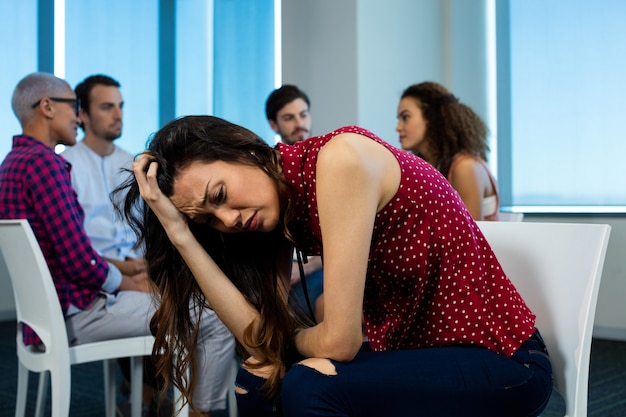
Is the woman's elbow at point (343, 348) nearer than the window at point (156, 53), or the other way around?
the woman's elbow at point (343, 348)

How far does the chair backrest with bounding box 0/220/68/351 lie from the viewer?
188cm

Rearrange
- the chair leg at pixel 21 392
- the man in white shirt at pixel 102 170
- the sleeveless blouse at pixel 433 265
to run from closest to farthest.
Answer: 1. the sleeveless blouse at pixel 433 265
2. the chair leg at pixel 21 392
3. the man in white shirt at pixel 102 170

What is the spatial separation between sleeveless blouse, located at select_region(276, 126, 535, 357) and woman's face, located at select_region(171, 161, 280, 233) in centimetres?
6

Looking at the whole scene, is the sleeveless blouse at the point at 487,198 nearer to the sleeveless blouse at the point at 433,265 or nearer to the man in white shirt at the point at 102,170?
the man in white shirt at the point at 102,170

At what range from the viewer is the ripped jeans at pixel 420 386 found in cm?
113

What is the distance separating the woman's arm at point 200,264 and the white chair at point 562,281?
0.56 metres

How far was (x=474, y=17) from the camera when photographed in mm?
5188

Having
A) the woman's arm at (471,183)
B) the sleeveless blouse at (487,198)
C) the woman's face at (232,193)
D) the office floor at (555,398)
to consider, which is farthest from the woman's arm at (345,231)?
the sleeveless blouse at (487,198)

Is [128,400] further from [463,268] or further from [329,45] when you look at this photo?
[329,45]

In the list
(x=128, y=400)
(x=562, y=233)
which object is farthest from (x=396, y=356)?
(x=128, y=400)

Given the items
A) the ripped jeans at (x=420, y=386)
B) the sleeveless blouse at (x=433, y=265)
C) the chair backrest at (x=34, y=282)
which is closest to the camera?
the ripped jeans at (x=420, y=386)

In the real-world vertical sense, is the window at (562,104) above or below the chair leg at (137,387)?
above

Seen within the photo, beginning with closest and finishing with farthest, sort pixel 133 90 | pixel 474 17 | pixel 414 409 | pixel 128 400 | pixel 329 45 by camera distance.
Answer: pixel 414 409 → pixel 128 400 → pixel 329 45 → pixel 474 17 → pixel 133 90

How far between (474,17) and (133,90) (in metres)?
2.70
